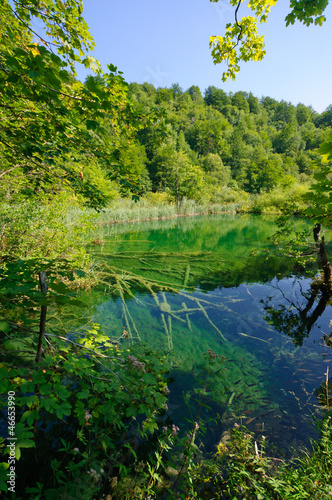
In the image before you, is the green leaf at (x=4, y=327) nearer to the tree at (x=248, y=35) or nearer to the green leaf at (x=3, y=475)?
the green leaf at (x=3, y=475)

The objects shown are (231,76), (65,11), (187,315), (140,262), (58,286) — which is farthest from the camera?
(140,262)

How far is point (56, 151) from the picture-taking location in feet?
9.43

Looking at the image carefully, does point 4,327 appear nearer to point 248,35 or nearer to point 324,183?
point 324,183

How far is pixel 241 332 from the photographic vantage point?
4289mm

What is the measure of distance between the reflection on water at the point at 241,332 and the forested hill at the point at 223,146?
22.4m

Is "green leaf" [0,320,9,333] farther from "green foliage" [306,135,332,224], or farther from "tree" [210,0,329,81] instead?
"tree" [210,0,329,81]

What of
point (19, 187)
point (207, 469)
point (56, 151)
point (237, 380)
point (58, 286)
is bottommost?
point (237, 380)

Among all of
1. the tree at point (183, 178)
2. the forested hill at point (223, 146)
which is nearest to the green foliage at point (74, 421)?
the forested hill at point (223, 146)

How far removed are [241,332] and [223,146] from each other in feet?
245

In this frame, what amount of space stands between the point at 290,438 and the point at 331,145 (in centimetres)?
288

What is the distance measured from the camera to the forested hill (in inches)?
1591

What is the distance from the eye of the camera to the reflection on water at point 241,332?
2.53 m

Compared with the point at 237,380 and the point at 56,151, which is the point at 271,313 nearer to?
the point at 237,380

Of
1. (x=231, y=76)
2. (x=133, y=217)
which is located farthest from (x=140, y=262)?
(x=133, y=217)
